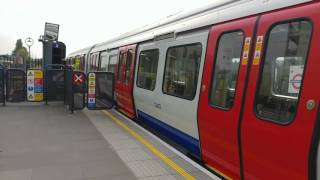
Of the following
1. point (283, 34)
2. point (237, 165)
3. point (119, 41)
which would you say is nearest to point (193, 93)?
point (237, 165)

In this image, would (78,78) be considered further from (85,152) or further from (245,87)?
(245,87)

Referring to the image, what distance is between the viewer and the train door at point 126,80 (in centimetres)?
999

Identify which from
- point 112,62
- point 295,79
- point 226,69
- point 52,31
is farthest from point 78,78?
point 295,79

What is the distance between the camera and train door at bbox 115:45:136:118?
999 cm

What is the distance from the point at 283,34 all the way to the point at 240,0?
1.21 metres

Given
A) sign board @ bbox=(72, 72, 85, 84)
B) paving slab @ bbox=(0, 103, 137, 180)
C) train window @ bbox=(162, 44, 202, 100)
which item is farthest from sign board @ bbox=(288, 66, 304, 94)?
sign board @ bbox=(72, 72, 85, 84)

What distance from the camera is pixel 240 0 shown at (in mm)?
5184

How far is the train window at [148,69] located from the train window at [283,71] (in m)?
3.89

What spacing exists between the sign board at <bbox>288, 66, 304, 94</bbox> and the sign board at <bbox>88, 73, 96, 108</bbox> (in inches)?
291

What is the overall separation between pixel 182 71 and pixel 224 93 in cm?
164

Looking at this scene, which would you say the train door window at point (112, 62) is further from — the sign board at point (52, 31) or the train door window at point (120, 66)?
the sign board at point (52, 31)

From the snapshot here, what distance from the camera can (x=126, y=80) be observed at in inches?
418

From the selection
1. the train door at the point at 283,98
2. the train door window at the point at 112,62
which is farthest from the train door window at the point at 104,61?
the train door at the point at 283,98

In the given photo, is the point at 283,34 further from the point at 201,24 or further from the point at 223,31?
the point at 201,24
